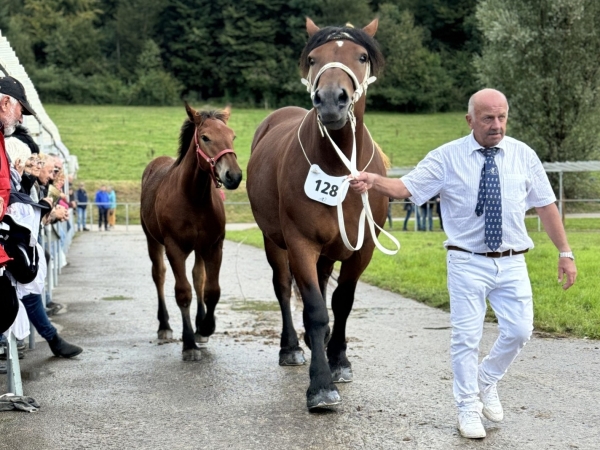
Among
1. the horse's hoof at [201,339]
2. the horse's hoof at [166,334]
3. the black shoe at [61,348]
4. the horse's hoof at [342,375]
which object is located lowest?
the horse's hoof at [166,334]

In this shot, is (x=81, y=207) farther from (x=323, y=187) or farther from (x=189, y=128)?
(x=323, y=187)

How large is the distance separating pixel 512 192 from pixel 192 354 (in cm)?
388

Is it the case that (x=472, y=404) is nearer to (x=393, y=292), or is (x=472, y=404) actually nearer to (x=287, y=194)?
(x=287, y=194)

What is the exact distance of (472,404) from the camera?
17.3 feet

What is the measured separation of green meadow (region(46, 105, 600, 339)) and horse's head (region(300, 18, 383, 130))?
3.87 m

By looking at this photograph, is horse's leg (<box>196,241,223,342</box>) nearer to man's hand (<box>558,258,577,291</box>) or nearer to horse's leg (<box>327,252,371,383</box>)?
horse's leg (<box>327,252,371,383</box>)

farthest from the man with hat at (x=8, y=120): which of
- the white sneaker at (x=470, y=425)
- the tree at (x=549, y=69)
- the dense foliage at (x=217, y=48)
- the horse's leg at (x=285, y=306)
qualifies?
the dense foliage at (x=217, y=48)

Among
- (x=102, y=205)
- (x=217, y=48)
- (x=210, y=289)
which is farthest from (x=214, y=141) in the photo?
(x=217, y=48)

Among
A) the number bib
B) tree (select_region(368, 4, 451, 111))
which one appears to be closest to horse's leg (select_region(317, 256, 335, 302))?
the number bib

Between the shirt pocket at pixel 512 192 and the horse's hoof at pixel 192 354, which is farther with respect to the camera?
the horse's hoof at pixel 192 354

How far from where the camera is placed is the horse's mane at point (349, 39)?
6.39 meters

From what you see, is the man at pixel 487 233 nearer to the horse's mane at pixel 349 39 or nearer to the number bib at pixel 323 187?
the number bib at pixel 323 187

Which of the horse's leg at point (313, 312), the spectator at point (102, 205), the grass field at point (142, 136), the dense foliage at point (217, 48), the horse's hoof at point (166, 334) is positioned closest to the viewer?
the horse's leg at point (313, 312)

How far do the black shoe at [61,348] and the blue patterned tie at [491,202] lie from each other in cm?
449
